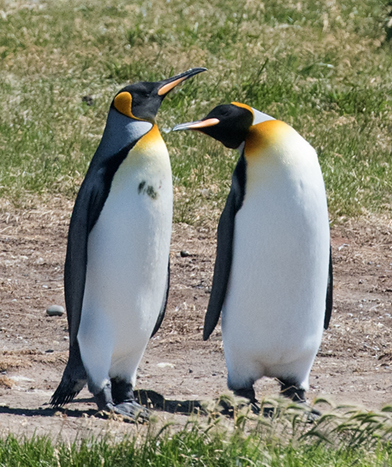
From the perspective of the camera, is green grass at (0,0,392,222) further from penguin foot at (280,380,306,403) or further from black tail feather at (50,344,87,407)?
black tail feather at (50,344,87,407)

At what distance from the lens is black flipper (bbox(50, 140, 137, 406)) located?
3.99m

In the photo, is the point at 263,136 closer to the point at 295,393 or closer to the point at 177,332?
the point at 295,393

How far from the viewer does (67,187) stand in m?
8.09

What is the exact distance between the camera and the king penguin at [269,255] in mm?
4105

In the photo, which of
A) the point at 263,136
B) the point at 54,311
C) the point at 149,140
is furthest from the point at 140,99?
the point at 54,311

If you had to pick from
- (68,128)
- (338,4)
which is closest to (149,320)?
(68,128)

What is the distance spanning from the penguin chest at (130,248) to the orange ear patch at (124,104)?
0.25 meters

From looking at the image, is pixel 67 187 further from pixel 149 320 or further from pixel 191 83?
pixel 149 320

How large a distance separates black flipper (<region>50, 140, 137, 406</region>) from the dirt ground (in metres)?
0.15

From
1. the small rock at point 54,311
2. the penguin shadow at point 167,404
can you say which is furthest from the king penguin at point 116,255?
the small rock at point 54,311

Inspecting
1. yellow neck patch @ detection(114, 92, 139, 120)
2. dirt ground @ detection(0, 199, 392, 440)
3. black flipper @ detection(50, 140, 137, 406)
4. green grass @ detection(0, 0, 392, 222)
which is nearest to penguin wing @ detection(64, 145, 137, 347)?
black flipper @ detection(50, 140, 137, 406)

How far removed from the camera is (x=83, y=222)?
4.02 meters

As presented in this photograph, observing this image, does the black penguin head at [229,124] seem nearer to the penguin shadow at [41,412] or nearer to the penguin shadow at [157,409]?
the penguin shadow at [157,409]

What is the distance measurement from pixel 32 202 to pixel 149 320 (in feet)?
13.2
